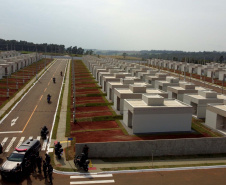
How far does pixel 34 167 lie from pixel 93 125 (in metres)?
12.5

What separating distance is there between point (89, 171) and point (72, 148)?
490 centimetres

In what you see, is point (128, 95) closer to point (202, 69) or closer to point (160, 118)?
point (160, 118)

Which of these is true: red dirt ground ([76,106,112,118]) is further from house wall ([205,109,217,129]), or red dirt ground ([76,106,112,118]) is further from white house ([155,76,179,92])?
white house ([155,76,179,92])

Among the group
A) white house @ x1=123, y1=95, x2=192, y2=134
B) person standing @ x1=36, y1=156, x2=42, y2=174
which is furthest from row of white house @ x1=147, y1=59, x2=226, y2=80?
person standing @ x1=36, y1=156, x2=42, y2=174

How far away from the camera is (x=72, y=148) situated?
954 inches

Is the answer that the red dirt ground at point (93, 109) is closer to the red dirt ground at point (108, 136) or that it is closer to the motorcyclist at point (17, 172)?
the red dirt ground at point (108, 136)

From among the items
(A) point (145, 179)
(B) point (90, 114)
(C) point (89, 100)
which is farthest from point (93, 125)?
(A) point (145, 179)

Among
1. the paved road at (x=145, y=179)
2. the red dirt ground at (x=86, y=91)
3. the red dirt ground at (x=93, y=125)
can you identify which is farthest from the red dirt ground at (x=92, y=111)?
the paved road at (x=145, y=179)

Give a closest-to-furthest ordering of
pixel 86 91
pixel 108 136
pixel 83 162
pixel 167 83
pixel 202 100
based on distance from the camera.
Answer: pixel 83 162, pixel 108 136, pixel 202 100, pixel 167 83, pixel 86 91

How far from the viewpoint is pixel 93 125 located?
31922mm

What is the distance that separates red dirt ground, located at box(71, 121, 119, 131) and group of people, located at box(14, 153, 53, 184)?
34.2 feet

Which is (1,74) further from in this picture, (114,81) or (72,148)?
(72,148)

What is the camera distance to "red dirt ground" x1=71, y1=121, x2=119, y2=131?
31.0 metres

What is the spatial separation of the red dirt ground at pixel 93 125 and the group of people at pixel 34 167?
10431 millimetres
